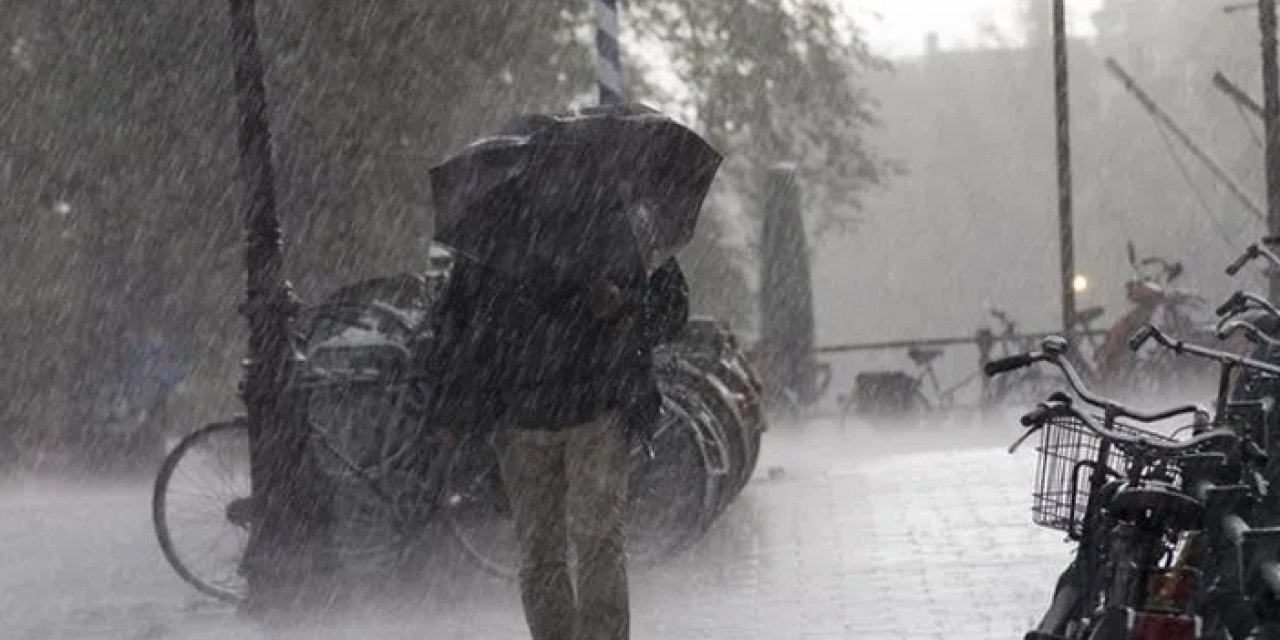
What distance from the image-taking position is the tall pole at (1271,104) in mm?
21000

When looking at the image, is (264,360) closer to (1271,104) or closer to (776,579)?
(776,579)

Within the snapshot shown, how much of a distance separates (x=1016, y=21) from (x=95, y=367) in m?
62.7

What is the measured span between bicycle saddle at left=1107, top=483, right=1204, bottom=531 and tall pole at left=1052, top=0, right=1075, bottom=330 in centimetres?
1852

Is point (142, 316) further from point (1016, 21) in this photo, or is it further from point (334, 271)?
point (1016, 21)

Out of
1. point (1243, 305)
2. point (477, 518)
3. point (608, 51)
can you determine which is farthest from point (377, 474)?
point (1243, 305)

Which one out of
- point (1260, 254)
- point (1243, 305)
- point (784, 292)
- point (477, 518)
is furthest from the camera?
point (784, 292)

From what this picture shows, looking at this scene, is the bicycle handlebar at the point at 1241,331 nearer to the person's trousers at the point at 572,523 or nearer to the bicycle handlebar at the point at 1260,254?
the bicycle handlebar at the point at 1260,254

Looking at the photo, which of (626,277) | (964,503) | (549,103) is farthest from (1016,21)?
(626,277)

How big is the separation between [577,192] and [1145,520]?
2.96 meters

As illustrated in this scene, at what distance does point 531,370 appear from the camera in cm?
744

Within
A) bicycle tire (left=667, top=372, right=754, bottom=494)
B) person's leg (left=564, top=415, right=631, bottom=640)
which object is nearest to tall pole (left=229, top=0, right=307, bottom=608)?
bicycle tire (left=667, top=372, right=754, bottom=494)

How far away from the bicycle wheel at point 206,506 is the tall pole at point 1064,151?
13.1 meters

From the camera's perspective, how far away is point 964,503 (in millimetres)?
14523

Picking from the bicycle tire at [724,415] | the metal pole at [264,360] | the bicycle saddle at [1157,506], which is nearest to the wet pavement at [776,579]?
the metal pole at [264,360]
